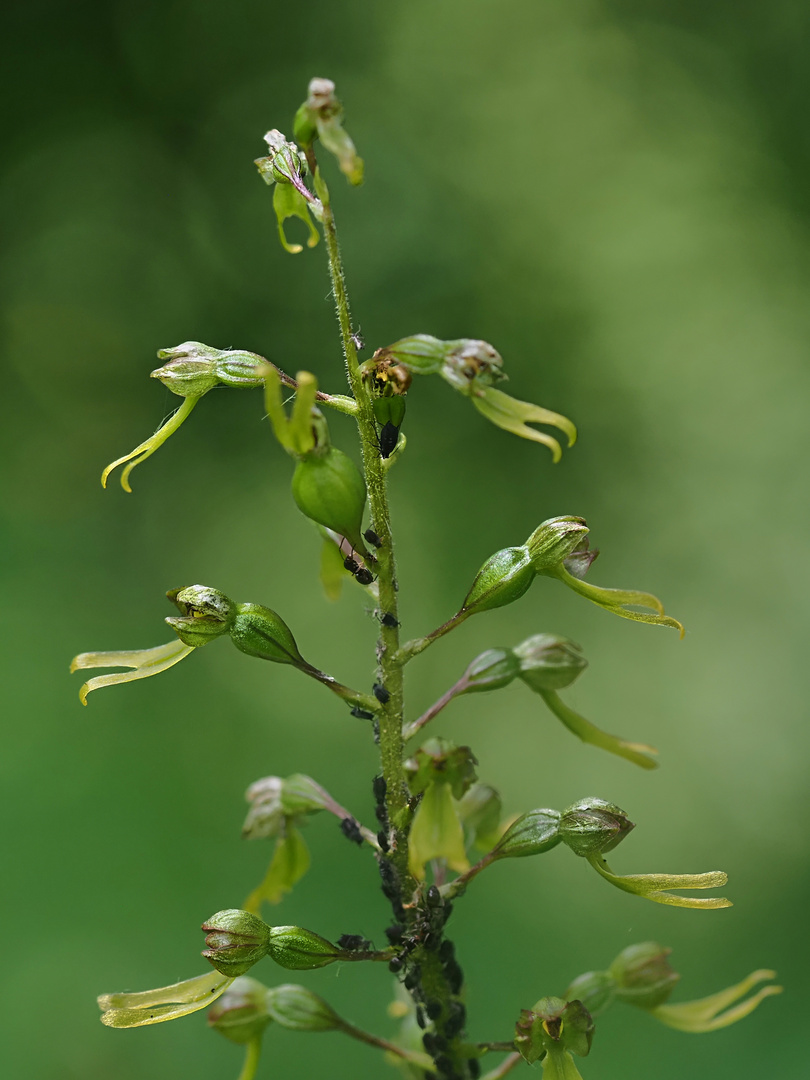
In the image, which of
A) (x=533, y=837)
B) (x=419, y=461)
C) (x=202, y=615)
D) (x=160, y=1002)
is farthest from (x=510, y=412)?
(x=419, y=461)

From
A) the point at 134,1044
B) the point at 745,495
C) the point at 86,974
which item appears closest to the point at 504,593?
the point at 134,1044

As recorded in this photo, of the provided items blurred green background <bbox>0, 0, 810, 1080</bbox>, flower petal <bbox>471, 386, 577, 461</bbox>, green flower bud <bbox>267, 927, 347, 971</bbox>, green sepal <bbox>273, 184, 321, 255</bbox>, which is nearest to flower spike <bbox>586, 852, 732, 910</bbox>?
green flower bud <bbox>267, 927, 347, 971</bbox>

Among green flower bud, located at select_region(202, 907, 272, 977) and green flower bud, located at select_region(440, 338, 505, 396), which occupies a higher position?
green flower bud, located at select_region(440, 338, 505, 396)

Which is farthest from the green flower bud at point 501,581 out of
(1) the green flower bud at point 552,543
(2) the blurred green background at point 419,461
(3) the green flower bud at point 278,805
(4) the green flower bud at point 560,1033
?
(2) the blurred green background at point 419,461

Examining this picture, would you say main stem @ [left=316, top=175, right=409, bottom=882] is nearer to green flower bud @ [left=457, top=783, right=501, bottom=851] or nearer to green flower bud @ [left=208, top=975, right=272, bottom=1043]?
green flower bud @ [left=457, top=783, right=501, bottom=851]

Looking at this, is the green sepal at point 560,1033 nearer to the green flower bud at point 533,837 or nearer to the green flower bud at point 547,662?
the green flower bud at point 533,837

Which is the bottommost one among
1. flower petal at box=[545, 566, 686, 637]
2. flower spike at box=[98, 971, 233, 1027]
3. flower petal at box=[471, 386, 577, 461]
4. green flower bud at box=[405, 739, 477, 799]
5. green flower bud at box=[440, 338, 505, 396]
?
flower spike at box=[98, 971, 233, 1027]
